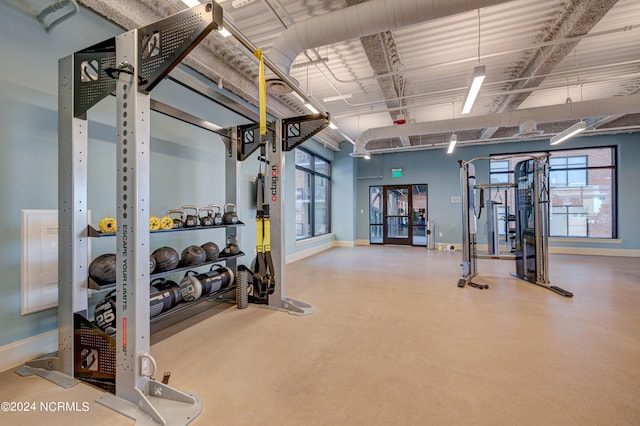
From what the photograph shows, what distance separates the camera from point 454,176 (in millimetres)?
9680

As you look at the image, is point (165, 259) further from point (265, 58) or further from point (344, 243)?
point (344, 243)

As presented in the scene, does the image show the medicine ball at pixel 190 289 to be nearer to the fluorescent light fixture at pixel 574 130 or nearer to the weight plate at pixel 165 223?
the weight plate at pixel 165 223

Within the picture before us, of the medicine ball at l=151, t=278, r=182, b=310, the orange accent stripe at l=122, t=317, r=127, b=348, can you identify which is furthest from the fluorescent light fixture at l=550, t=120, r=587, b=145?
the orange accent stripe at l=122, t=317, r=127, b=348

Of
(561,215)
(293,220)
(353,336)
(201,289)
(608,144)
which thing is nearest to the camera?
(353,336)

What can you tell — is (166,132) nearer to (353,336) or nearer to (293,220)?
(353,336)

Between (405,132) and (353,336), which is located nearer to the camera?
(353,336)

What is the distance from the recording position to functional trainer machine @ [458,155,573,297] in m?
4.72

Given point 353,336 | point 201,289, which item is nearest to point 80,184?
point 201,289

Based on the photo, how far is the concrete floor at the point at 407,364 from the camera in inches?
69.6

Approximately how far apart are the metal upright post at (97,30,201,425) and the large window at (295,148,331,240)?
594cm

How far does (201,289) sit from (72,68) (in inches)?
93.6

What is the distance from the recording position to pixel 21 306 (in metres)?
2.37

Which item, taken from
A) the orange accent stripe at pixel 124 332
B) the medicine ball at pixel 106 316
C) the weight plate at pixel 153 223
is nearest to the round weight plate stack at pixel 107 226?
the weight plate at pixel 153 223

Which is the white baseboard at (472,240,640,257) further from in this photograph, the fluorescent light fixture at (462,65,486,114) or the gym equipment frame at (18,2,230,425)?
the gym equipment frame at (18,2,230,425)
